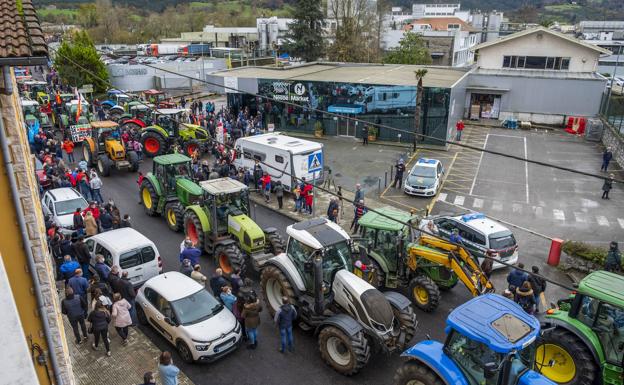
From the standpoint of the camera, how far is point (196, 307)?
400 inches

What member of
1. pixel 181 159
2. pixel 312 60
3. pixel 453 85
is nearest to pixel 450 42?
pixel 312 60

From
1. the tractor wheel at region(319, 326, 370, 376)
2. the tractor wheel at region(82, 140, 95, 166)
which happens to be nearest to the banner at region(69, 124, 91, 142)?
the tractor wheel at region(82, 140, 95, 166)

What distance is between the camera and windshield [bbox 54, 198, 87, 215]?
1542 cm

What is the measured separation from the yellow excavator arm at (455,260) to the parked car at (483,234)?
1.80m

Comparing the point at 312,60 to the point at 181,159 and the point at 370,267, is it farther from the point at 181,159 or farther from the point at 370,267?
the point at 370,267

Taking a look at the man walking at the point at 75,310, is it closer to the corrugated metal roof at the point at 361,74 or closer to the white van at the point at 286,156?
the white van at the point at 286,156

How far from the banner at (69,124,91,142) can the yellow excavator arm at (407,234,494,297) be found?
20.7 metres

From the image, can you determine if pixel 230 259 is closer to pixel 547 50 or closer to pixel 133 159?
pixel 133 159

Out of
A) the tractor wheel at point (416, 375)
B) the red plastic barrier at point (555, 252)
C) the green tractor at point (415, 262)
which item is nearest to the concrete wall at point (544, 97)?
the red plastic barrier at point (555, 252)

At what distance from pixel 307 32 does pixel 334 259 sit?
4115cm

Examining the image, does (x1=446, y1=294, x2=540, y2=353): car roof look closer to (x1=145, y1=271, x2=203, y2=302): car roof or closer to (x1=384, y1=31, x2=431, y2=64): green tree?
(x1=145, y1=271, x2=203, y2=302): car roof

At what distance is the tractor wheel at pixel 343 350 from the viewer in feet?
29.7

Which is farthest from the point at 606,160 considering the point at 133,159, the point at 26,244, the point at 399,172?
the point at 26,244

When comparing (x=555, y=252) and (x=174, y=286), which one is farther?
(x=555, y=252)
